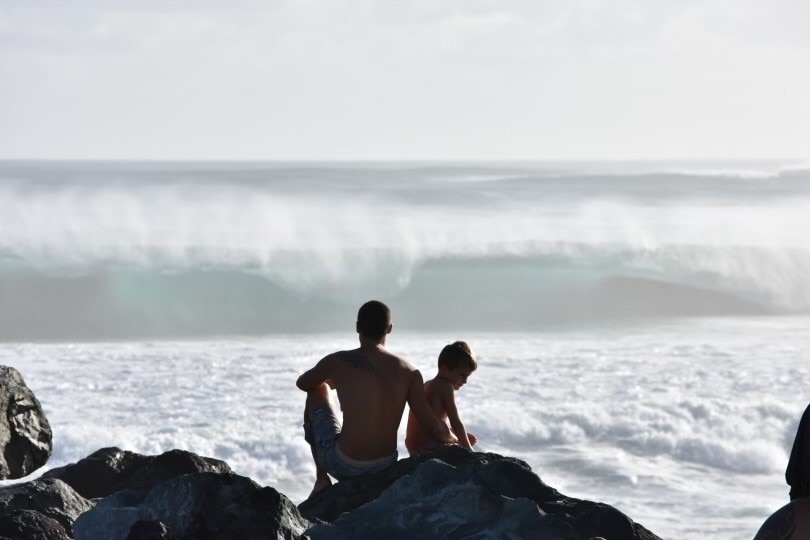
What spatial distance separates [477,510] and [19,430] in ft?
7.79

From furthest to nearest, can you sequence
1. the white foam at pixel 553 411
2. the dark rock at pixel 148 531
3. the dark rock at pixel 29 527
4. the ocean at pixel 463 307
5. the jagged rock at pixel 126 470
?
the ocean at pixel 463 307 → the white foam at pixel 553 411 → the jagged rock at pixel 126 470 → the dark rock at pixel 29 527 → the dark rock at pixel 148 531

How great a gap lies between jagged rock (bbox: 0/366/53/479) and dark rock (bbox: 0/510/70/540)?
1130mm

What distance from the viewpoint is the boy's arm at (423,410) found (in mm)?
4691

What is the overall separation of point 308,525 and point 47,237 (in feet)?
69.4

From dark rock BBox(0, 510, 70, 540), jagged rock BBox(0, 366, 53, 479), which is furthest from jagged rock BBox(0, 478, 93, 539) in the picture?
jagged rock BBox(0, 366, 53, 479)

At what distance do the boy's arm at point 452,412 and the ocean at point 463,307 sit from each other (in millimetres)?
2993

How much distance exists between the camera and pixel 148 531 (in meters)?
3.79

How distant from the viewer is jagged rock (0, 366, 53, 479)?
534 centimetres

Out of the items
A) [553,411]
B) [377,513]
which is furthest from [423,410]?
[553,411]

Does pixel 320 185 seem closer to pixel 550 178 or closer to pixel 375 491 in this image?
pixel 550 178

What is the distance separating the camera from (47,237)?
→ 948 inches

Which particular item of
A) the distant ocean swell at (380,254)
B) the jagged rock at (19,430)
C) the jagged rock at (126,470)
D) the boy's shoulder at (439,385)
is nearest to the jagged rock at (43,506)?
the jagged rock at (126,470)

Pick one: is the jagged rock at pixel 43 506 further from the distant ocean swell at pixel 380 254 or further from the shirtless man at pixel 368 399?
the distant ocean swell at pixel 380 254

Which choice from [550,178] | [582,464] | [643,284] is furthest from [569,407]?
[550,178]
